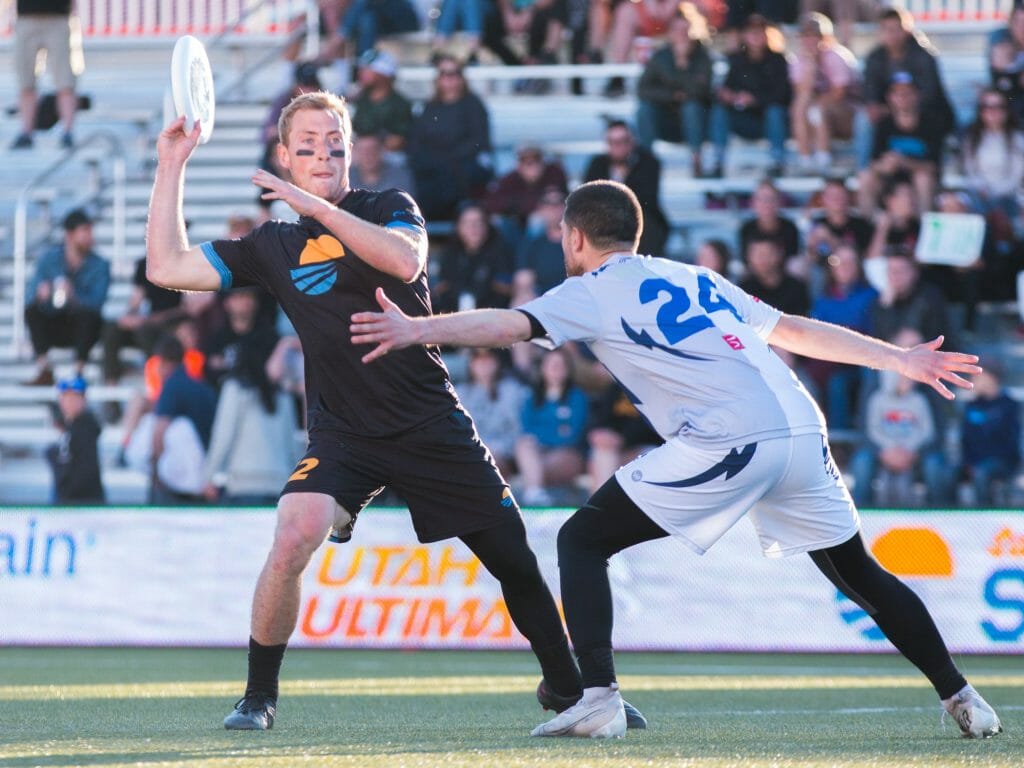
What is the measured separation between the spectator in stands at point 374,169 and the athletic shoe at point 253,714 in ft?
29.4

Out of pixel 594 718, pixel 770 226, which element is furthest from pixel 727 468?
pixel 770 226

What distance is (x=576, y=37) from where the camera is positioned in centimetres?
1775

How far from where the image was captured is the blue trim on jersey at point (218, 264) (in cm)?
623

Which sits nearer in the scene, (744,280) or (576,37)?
(744,280)

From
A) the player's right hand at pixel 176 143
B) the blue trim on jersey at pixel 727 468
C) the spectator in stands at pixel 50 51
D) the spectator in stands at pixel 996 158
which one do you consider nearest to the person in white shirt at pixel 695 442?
the blue trim on jersey at pixel 727 468

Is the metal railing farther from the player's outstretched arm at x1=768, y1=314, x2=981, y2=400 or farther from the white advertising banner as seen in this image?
the player's outstretched arm at x1=768, y1=314, x2=981, y2=400

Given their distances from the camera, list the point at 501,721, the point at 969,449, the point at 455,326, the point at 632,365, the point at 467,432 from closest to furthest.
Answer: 1. the point at 455,326
2. the point at 632,365
3. the point at 467,432
4. the point at 501,721
5. the point at 969,449

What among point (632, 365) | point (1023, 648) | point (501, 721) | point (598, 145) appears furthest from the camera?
point (598, 145)

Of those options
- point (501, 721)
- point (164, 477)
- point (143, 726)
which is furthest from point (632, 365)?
point (164, 477)

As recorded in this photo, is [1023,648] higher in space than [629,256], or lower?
lower

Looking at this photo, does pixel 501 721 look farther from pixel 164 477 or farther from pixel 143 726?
pixel 164 477

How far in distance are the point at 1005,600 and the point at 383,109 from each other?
7.24 metres

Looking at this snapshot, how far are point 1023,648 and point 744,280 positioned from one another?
3.82 meters

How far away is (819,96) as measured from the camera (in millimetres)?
15742
